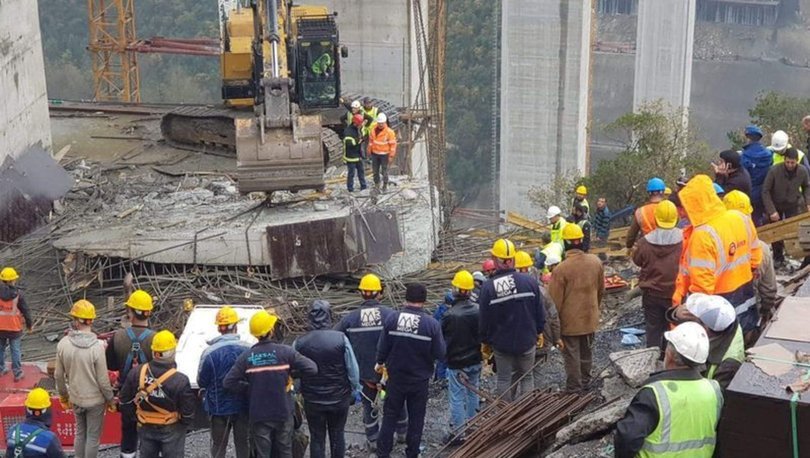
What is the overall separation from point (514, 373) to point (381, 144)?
7546mm

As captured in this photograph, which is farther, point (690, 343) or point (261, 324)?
point (261, 324)

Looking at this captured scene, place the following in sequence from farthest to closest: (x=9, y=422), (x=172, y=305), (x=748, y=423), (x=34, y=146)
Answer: (x=34, y=146) < (x=172, y=305) < (x=9, y=422) < (x=748, y=423)

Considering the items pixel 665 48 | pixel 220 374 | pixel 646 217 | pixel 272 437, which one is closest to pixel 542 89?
pixel 665 48

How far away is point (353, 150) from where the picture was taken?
54.0 ft

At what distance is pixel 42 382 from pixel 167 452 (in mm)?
3626

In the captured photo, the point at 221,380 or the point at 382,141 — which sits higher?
the point at 382,141

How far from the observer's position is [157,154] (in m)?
21.5

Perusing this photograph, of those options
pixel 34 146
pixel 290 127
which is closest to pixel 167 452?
pixel 290 127

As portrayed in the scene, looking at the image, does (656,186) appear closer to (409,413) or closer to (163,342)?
(409,413)

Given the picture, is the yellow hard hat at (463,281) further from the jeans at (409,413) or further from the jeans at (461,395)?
the jeans at (409,413)

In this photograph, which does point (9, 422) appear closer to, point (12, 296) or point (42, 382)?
point (42, 382)

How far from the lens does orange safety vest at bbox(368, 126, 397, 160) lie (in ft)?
53.2

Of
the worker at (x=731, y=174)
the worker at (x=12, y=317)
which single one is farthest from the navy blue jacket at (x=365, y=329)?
the worker at (x=12, y=317)

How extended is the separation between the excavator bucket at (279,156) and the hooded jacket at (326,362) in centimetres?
670
